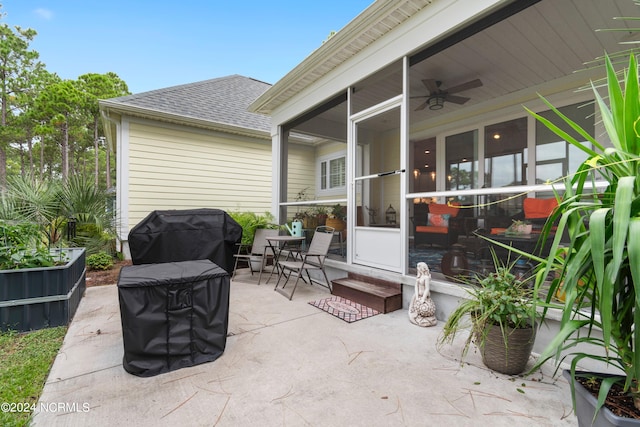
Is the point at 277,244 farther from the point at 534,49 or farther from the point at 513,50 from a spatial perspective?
the point at 534,49

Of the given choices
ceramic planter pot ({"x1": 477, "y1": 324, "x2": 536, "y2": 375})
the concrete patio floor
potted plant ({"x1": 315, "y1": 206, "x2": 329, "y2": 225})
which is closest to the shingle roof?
potted plant ({"x1": 315, "y1": 206, "x2": 329, "y2": 225})

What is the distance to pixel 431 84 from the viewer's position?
191 inches

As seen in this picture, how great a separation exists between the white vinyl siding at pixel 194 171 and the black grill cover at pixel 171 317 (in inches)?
214

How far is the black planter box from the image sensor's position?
283 centimetres

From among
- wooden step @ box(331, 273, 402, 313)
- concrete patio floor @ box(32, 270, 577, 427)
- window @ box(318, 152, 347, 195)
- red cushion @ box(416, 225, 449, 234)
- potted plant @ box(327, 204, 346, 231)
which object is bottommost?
concrete patio floor @ box(32, 270, 577, 427)

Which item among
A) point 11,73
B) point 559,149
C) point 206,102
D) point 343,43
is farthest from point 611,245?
point 11,73

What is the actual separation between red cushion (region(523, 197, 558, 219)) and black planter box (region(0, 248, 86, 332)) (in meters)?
6.10

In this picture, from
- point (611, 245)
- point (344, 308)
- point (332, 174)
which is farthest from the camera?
point (332, 174)

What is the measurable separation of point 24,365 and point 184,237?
2.45 metres

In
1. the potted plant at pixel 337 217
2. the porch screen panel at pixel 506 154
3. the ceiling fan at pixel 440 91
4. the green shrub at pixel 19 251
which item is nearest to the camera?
the green shrub at pixel 19 251

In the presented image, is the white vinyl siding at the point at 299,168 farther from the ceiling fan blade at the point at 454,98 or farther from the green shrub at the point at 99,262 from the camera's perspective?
the green shrub at the point at 99,262

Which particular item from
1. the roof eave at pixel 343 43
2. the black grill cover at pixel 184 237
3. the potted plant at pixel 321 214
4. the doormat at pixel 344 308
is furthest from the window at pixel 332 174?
the doormat at pixel 344 308

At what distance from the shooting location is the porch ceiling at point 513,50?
11.0 feet

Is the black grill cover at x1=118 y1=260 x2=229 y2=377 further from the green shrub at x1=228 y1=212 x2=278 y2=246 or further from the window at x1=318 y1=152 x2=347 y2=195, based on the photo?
the window at x1=318 y1=152 x2=347 y2=195
